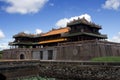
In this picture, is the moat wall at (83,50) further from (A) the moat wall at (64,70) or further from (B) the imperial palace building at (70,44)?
(A) the moat wall at (64,70)

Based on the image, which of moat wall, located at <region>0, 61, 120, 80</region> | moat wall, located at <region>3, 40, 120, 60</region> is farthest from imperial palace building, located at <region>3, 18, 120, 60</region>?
moat wall, located at <region>0, 61, 120, 80</region>

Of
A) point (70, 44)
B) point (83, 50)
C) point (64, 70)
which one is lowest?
point (64, 70)

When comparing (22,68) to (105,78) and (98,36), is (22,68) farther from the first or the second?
(98,36)

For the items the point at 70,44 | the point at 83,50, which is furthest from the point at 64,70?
the point at 70,44

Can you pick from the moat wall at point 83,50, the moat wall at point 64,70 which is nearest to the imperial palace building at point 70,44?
the moat wall at point 83,50

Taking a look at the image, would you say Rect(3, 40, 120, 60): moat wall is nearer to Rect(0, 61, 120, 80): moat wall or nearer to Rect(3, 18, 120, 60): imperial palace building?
Rect(3, 18, 120, 60): imperial palace building

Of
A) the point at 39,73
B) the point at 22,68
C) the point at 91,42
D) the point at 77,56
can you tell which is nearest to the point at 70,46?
the point at 77,56

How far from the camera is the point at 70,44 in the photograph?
105 ft

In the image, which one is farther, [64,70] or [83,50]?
[83,50]

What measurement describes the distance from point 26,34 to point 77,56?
2528cm

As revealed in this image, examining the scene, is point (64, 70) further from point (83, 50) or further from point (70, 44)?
point (70, 44)

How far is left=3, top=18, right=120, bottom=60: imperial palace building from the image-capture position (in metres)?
29.1

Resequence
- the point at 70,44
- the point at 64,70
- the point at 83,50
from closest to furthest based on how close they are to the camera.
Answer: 1. the point at 64,70
2. the point at 83,50
3. the point at 70,44

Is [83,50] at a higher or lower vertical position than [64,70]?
higher
